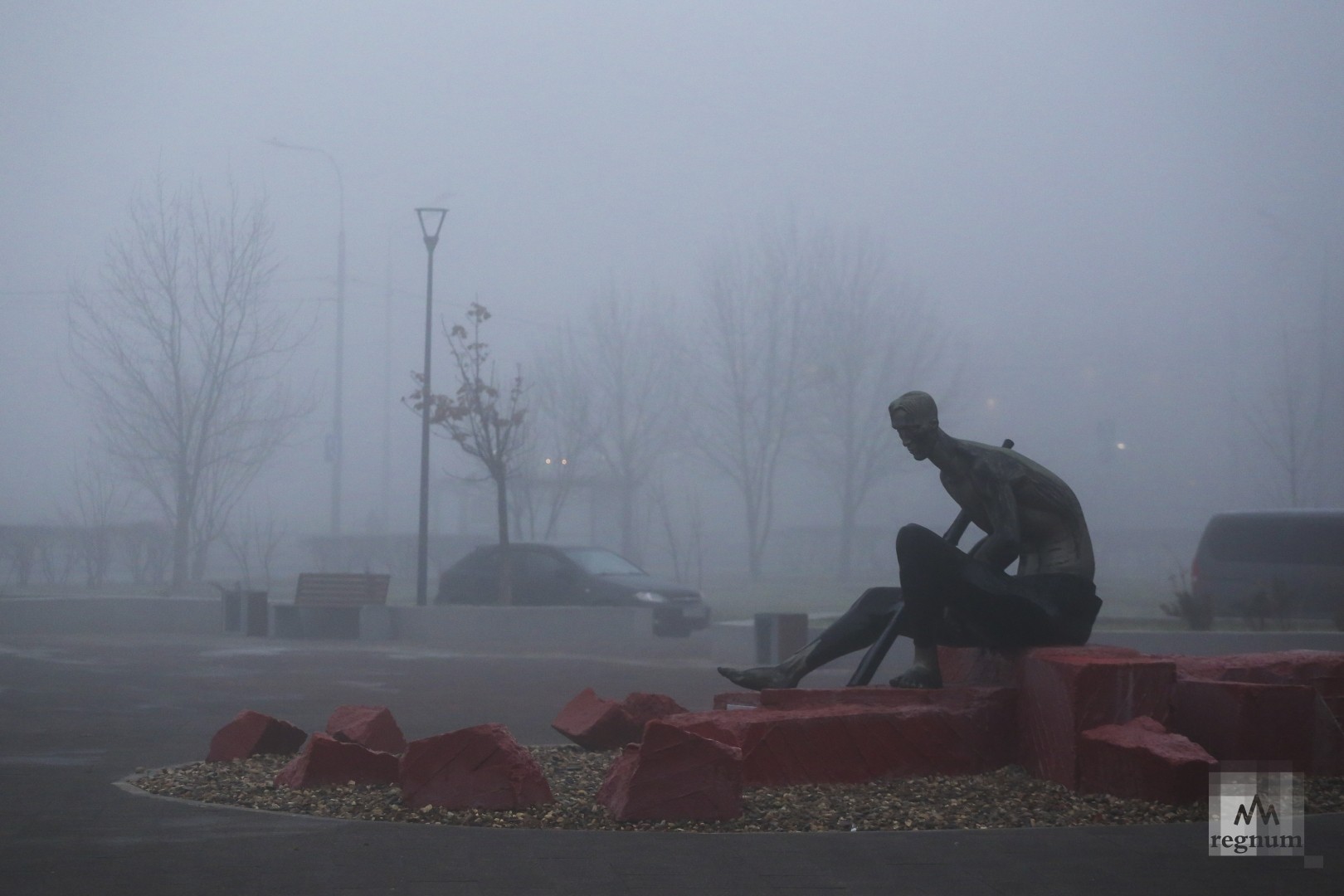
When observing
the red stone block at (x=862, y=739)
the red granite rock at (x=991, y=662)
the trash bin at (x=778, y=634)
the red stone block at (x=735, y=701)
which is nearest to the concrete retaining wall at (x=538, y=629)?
the trash bin at (x=778, y=634)

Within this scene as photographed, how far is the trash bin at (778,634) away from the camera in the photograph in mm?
15219

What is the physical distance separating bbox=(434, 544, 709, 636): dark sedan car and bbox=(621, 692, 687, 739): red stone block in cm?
1217

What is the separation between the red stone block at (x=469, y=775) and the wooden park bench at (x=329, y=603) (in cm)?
1559

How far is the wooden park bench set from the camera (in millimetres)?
21078

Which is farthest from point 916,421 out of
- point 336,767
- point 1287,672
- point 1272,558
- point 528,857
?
point 1272,558

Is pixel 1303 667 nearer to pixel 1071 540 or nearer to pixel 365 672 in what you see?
pixel 1071 540

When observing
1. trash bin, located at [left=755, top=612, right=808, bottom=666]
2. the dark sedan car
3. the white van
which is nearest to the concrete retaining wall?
the dark sedan car

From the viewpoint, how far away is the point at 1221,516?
17891 millimetres

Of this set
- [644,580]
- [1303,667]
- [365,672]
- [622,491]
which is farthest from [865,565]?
[1303,667]

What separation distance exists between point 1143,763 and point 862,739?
1.27 m

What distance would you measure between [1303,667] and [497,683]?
7.82 meters

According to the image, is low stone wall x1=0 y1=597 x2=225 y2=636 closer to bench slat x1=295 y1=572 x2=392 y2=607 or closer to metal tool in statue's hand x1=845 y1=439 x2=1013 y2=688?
bench slat x1=295 y1=572 x2=392 y2=607

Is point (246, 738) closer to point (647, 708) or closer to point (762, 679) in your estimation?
point (647, 708)

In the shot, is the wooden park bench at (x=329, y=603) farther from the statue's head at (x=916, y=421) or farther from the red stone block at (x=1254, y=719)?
the red stone block at (x=1254, y=719)
